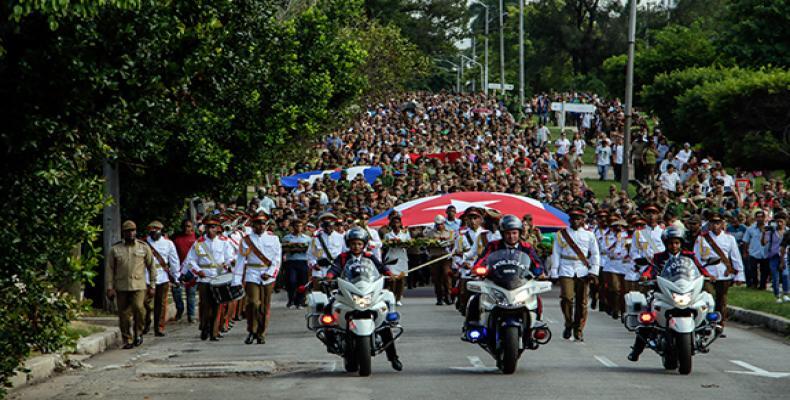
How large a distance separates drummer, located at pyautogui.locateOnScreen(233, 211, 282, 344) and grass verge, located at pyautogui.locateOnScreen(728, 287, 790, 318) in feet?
25.6

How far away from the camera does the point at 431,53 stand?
112000 mm

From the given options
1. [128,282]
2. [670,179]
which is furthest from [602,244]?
[670,179]

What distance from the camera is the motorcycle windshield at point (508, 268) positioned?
48.1 feet

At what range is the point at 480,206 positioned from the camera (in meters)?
29.8

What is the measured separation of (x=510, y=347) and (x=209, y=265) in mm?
7056

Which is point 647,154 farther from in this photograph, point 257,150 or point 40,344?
point 40,344

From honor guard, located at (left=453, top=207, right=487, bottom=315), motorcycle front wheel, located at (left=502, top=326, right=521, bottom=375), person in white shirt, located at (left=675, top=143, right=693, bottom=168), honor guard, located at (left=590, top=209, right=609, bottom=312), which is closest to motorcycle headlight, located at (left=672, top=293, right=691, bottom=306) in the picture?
motorcycle front wheel, located at (left=502, top=326, right=521, bottom=375)

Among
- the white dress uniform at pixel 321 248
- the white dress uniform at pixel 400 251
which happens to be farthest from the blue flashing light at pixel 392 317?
the white dress uniform at pixel 400 251

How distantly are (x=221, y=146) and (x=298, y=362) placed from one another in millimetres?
10877

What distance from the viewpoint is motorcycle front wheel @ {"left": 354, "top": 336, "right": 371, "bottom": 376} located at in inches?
567

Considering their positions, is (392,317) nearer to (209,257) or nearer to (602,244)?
(209,257)

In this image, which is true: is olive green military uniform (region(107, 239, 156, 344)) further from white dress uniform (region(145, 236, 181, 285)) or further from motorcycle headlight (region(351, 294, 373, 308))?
motorcycle headlight (region(351, 294, 373, 308))

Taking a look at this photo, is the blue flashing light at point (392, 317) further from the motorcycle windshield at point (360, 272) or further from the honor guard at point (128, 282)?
the honor guard at point (128, 282)

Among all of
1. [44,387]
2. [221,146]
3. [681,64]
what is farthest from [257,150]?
[681,64]
